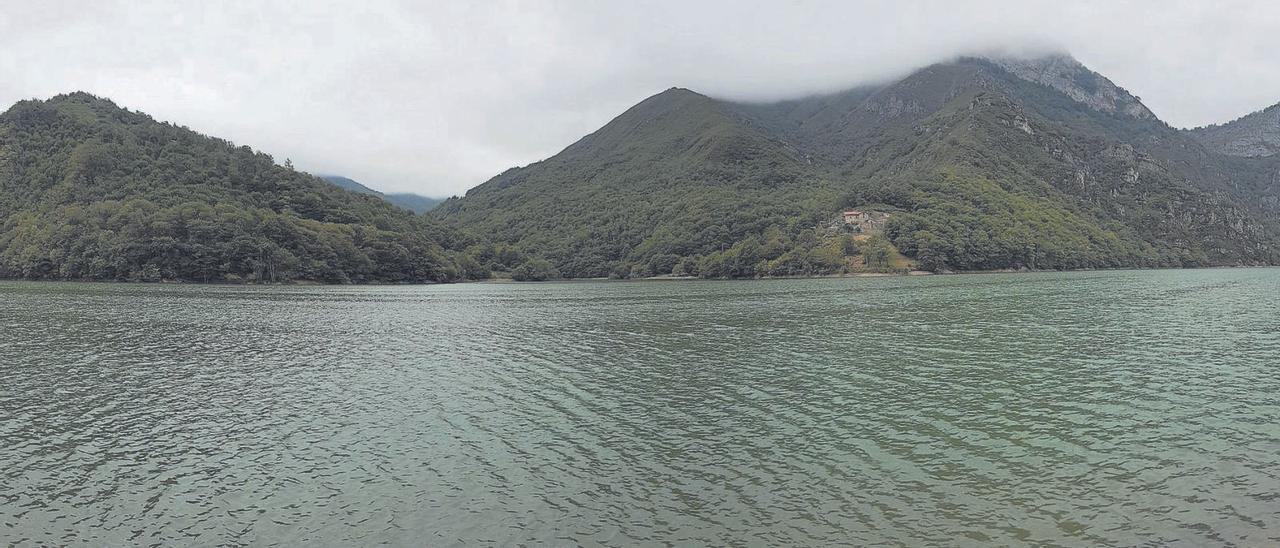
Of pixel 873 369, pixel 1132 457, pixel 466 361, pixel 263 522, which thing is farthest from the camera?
pixel 466 361

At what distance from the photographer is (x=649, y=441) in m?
25.0

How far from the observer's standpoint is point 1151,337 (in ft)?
168

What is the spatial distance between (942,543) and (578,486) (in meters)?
9.98

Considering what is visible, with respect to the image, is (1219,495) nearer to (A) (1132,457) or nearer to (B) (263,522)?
(A) (1132,457)

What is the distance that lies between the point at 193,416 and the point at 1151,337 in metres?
62.3

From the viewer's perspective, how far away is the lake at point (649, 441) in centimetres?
1717

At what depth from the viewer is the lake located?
17172 mm

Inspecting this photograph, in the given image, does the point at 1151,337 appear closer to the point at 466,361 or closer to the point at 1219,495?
the point at 1219,495

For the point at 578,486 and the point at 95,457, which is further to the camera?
the point at 95,457

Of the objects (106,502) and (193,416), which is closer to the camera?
(106,502)

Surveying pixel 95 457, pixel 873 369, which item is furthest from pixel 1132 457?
pixel 95 457

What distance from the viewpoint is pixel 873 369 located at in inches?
1556

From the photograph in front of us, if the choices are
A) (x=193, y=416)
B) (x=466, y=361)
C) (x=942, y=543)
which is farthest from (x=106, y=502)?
(x=466, y=361)

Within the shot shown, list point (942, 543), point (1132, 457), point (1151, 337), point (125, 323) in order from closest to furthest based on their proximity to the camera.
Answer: point (942, 543) → point (1132, 457) → point (1151, 337) → point (125, 323)
